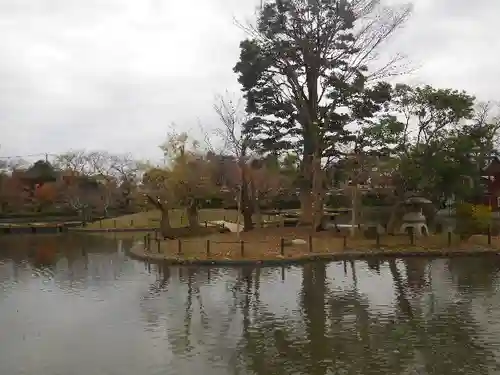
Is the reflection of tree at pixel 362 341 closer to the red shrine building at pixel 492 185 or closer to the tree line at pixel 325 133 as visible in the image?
the tree line at pixel 325 133

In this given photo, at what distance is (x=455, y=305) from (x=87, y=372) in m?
8.85

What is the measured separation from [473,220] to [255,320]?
1652cm

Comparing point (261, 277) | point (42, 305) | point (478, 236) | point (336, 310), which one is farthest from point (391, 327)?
point (478, 236)

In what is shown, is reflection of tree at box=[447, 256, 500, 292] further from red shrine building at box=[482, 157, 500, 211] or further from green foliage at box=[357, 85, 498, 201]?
red shrine building at box=[482, 157, 500, 211]

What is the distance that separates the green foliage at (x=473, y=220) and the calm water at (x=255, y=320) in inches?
180

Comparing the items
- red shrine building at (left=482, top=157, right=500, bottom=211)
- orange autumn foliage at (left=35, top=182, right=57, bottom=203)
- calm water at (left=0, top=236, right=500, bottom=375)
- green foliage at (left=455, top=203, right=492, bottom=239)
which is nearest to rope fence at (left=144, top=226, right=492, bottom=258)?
green foliage at (left=455, top=203, right=492, bottom=239)

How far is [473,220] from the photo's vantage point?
24344 mm

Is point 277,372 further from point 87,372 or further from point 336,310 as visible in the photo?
point 336,310

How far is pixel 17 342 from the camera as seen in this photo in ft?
34.0

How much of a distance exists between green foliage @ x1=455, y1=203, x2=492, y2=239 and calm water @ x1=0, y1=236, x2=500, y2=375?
4.58 m

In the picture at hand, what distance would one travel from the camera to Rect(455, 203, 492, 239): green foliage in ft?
79.3

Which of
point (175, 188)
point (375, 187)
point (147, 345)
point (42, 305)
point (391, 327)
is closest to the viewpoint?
point (147, 345)

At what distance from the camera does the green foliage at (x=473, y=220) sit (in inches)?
951

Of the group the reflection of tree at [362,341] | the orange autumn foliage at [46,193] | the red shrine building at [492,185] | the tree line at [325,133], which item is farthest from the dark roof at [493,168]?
the orange autumn foliage at [46,193]
